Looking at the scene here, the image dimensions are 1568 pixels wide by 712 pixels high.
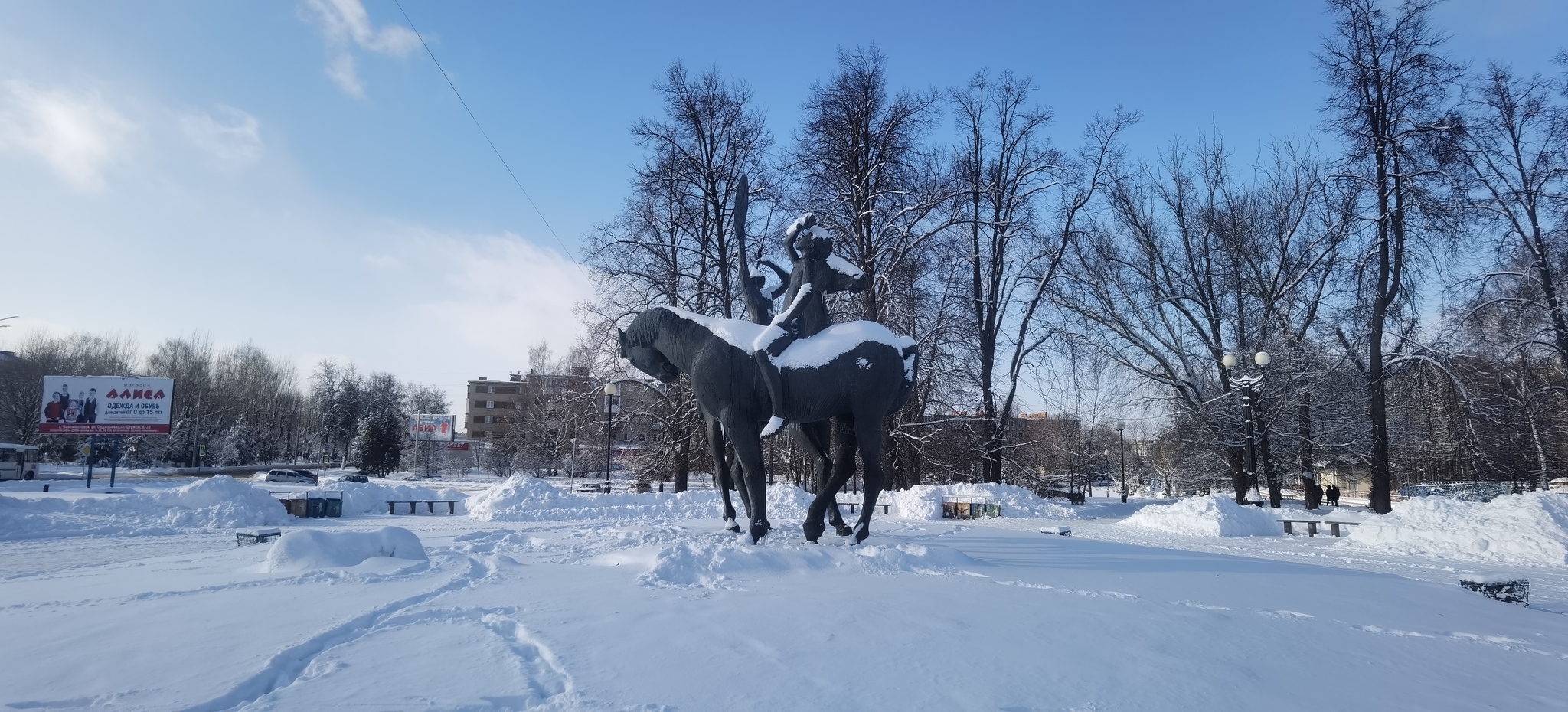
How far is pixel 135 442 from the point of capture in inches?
1908

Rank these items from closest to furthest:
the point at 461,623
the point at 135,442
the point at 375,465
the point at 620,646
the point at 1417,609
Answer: the point at 620,646, the point at 461,623, the point at 1417,609, the point at 135,442, the point at 375,465

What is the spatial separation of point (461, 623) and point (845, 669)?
2.06m

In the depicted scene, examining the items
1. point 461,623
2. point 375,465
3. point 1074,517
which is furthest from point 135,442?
point 461,623

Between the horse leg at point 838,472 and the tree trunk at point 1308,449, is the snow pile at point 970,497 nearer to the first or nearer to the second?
the tree trunk at point 1308,449

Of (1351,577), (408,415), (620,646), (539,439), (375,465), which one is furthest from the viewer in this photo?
(408,415)

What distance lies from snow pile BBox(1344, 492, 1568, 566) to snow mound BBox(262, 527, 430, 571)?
44.2 ft

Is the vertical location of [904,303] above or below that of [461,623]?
above

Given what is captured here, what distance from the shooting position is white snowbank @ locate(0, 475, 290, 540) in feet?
46.4

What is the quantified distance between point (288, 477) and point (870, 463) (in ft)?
133

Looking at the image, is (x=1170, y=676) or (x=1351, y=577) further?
(x=1351, y=577)

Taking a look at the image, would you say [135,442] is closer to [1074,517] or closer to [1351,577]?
[1074,517]

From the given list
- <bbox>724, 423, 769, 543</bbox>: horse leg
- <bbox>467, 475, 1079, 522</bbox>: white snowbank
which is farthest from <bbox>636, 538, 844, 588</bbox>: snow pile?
<bbox>467, 475, 1079, 522</bbox>: white snowbank

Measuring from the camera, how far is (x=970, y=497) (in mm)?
19938

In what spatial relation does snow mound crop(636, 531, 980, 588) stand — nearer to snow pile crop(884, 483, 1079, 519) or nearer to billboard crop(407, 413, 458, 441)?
snow pile crop(884, 483, 1079, 519)
